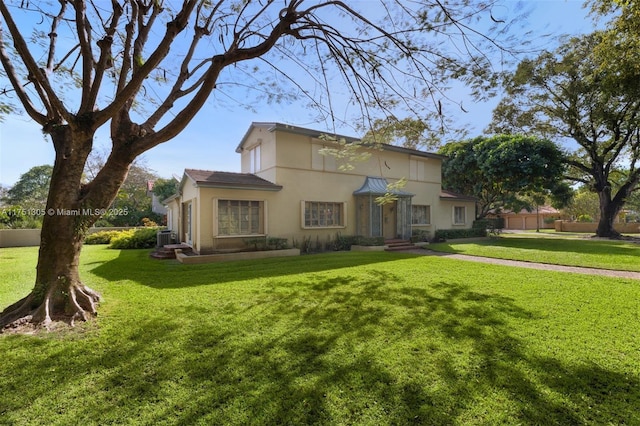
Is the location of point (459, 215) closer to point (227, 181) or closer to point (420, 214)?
point (420, 214)

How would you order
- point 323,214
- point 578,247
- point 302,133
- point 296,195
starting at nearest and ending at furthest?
1. point 302,133
2. point 296,195
3. point 578,247
4. point 323,214

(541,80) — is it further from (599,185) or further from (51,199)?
(51,199)

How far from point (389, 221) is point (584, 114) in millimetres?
16445

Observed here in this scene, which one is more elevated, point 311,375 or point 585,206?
point 585,206

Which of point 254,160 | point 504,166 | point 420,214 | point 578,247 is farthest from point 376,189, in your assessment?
point 578,247

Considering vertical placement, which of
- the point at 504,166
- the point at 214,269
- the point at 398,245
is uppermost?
the point at 504,166

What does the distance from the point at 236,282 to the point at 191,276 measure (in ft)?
5.81

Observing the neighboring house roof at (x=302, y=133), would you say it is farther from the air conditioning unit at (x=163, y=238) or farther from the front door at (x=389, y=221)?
the air conditioning unit at (x=163, y=238)

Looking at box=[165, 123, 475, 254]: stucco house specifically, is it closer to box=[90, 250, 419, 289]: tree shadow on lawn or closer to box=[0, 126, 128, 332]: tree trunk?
box=[90, 250, 419, 289]: tree shadow on lawn

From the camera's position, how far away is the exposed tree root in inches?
178

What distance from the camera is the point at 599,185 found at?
2223 cm

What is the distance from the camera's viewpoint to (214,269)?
951cm

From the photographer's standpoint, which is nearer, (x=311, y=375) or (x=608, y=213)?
(x=311, y=375)

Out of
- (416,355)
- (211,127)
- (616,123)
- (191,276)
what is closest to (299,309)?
(416,355)
